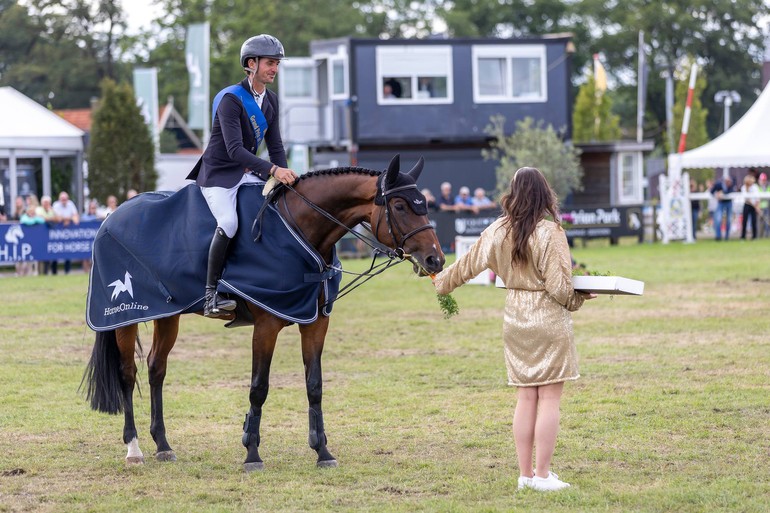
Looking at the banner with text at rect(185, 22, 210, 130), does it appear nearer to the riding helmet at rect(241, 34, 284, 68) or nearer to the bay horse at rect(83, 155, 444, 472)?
the riding helmet at rect(241, 34, 284, 68)

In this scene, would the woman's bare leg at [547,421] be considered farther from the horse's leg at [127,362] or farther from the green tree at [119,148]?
the green tree at [119,148]


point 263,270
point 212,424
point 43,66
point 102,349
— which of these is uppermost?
point 43,66

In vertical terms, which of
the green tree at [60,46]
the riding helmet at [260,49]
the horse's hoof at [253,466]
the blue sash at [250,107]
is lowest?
the horse's hoof at [253,466]

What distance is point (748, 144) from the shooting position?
77.0 ft

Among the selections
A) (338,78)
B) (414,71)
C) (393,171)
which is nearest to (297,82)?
(338,78)

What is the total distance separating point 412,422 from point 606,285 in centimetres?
314

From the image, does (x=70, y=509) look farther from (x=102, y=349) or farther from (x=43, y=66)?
(x=43, y=66)

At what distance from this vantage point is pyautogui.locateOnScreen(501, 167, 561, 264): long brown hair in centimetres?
627

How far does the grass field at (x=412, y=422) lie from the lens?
21.7 feet

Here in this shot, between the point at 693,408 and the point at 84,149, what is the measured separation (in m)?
24.4

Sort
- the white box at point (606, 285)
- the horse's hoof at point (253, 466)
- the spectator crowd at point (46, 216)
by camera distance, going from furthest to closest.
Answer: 1. the spectator crowd at point (46, 216)
2. the horse's hoof at point (253, 466)
3. the white box at point (606, 285)

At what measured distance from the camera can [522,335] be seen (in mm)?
6375

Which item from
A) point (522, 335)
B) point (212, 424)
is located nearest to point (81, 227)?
point (212, 424)

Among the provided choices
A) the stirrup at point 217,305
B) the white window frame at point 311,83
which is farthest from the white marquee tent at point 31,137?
the stirrup at point 217,305
